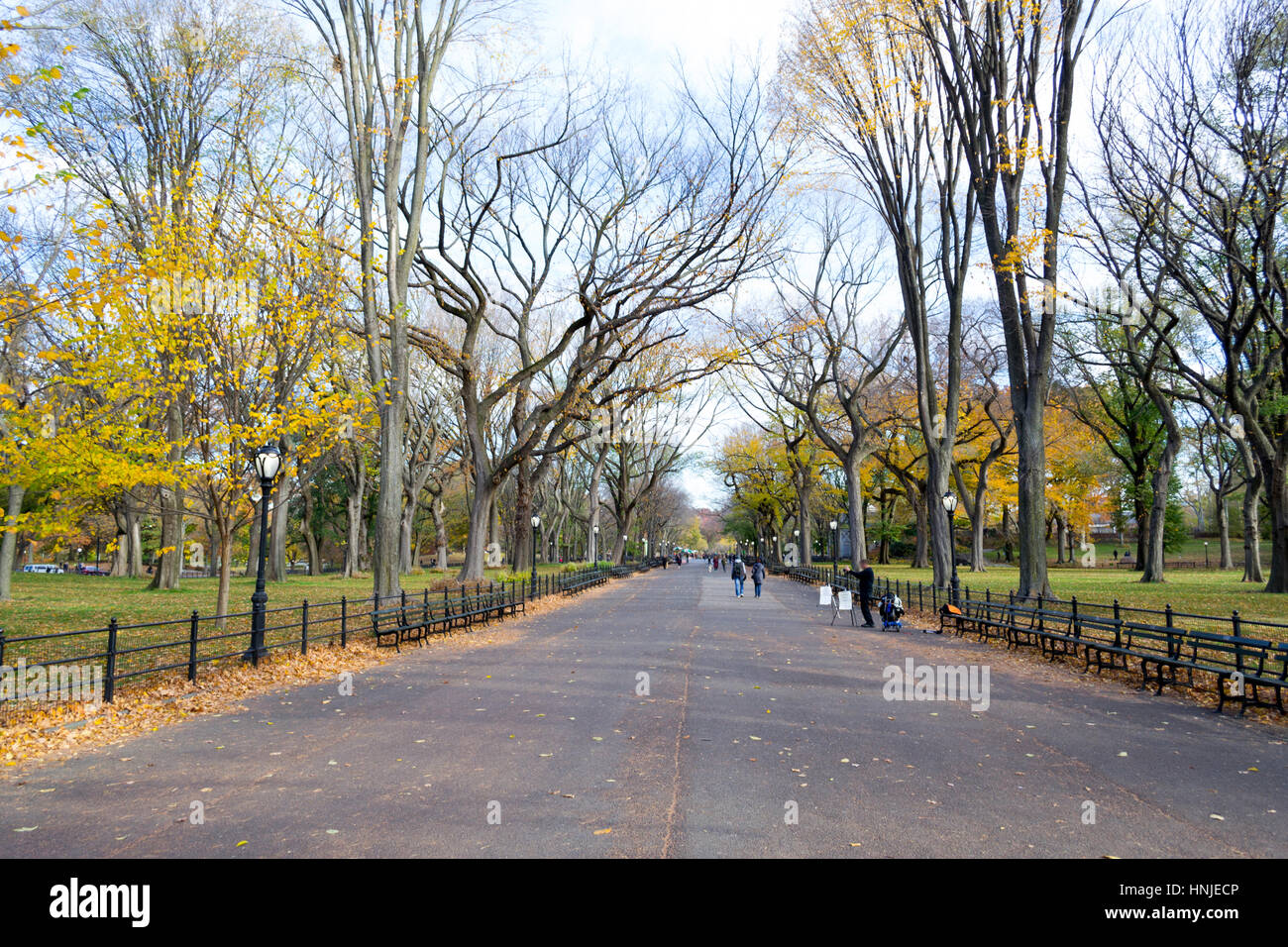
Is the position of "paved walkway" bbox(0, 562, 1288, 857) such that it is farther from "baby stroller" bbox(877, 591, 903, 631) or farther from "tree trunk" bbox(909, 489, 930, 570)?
"tree trunk" bbox(909, 489, 930, 570)

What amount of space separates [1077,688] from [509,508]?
163ft

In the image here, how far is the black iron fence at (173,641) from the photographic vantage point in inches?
346

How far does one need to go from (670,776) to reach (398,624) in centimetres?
1131

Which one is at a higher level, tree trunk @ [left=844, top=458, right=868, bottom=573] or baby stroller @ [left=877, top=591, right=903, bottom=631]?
tree trunk @ [left=844, top=458, right=868, bottom=573]

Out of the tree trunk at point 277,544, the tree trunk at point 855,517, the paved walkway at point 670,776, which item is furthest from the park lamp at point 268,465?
the tree trunk at point 855,517

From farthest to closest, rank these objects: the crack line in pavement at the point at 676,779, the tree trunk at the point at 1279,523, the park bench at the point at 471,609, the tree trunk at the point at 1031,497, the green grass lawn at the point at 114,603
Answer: the tree trunk at the point at 1279,523 < the tree trunk at the point at 1031,497 < the park bench at the point at 471,609 < the green grass lawn at the point at 114,603 < the crack line in pavement at the point at 676,779

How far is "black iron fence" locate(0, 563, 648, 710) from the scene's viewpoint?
8.80m

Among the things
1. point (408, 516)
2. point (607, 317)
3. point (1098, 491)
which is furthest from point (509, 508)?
point (1098, 491)

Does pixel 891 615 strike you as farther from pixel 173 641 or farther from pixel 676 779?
pixel 173 641

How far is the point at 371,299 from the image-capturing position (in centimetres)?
1769

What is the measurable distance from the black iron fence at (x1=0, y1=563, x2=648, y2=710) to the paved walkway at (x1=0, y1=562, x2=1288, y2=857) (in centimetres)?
136

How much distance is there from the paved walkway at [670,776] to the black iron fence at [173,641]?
1.36 metres

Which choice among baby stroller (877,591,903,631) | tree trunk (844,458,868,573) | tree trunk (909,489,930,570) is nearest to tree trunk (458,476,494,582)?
baby stroller (877,591,903,631)

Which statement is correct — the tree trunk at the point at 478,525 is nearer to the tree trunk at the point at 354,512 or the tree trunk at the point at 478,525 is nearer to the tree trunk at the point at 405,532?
the tree trunk at the point at 405,532
